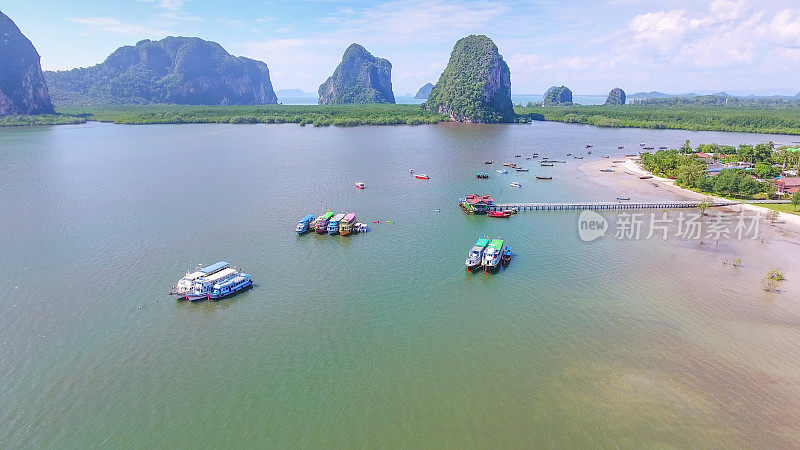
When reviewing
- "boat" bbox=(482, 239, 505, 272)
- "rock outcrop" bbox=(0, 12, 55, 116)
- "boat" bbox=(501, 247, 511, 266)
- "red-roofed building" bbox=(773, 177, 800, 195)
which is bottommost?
"boat" bbox=(501, 247, 511, 266)

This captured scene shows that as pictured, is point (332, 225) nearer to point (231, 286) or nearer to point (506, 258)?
point (231, 286)

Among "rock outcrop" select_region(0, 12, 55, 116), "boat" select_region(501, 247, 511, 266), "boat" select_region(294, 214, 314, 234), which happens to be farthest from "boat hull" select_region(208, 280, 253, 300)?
"rock outcrop" select_region(0, 12, 55, 116)

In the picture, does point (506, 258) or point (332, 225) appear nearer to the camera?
point (506, 258)

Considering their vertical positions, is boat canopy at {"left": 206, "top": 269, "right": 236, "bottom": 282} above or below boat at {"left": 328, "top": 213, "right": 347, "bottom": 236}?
below

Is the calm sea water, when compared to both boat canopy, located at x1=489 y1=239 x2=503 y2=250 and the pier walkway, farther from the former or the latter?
the pier walkway

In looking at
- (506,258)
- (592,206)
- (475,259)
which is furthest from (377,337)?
(592,206)

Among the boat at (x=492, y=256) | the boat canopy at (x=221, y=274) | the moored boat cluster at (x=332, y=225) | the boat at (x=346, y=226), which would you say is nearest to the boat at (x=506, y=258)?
the boat at (x=492, y=256)

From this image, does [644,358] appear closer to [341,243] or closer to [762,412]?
[762,412]
